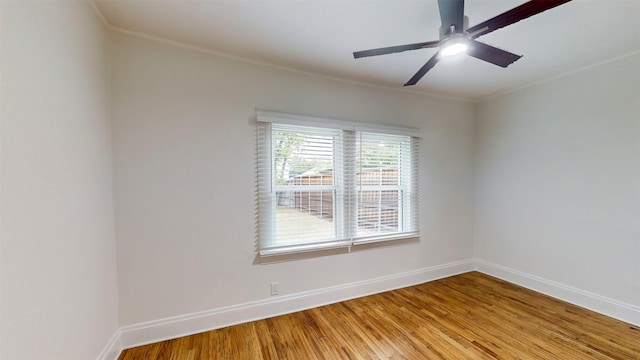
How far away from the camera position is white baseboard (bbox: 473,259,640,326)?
7.97 feet

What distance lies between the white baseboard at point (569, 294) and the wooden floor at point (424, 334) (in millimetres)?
97

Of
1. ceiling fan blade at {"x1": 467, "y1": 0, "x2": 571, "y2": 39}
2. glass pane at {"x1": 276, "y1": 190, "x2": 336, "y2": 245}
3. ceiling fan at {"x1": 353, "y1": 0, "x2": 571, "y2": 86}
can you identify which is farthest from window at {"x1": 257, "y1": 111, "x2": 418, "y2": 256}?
ceiling fan blade at {"x1": 467, "y1": 0, "x2": 571, "y2": 39}

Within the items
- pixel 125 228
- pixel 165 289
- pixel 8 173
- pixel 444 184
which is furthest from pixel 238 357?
pixel 444 184

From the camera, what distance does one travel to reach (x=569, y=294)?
2.82 meters

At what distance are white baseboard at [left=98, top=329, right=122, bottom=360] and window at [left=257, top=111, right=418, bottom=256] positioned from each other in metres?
1.25

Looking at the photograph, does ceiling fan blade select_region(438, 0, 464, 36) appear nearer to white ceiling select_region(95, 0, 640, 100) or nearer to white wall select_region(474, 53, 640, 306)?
white ceiling select_region(95, 0, 640, 100)

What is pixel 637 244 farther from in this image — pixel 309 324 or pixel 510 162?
pixel 309 324

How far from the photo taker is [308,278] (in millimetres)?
2707

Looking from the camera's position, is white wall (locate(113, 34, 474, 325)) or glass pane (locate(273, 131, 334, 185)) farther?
glass pane (locate(273, 131, 334, 185))

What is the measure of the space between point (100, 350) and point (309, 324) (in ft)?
5.16

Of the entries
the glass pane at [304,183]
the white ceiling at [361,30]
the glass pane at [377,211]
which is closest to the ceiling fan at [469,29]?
the white ceiling at [361,30]

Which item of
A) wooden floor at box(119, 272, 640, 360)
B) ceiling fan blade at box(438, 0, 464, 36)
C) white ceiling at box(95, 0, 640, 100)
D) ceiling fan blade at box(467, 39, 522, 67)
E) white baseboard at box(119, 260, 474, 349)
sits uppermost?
white ceiling at box(95, 0, 640, 100)

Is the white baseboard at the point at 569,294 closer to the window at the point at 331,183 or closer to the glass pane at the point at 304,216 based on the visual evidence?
the window at the point at 331,183

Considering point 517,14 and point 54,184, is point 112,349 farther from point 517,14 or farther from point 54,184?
point 517,14
